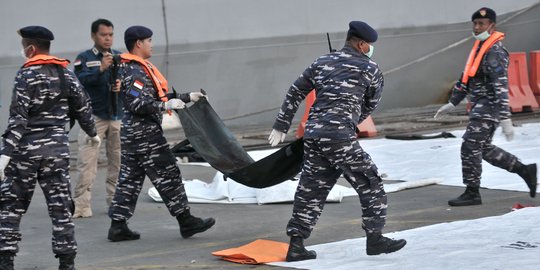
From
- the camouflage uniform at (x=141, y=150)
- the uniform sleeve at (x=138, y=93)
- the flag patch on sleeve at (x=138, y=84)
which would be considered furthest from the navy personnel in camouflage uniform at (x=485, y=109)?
the flag patch on sleeve at (x=138, y=84)

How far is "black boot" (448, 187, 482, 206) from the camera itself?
32.6ft

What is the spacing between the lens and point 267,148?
14.6 metres

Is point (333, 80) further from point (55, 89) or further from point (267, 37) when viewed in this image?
point (267, 37)

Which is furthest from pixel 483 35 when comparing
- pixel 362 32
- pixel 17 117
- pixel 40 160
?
pixel 17 117

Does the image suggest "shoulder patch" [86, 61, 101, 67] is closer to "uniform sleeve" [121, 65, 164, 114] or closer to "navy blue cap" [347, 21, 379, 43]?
"uniform sleeve" [121, 65, 164, 114]

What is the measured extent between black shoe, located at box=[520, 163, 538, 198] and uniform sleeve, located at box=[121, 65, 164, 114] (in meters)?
3.77

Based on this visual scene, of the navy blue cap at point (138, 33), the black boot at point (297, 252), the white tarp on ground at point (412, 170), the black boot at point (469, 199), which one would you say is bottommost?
the white tarp on ground at point (412, 170)

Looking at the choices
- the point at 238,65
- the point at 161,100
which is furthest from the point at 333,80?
the point at 238,65

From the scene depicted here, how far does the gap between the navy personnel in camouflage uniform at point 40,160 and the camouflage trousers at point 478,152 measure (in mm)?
4157

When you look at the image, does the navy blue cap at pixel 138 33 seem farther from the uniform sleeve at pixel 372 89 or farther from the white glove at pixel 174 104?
the uniform sleeve at pixel 372 89

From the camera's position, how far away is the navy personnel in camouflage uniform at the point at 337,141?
24.7 ft

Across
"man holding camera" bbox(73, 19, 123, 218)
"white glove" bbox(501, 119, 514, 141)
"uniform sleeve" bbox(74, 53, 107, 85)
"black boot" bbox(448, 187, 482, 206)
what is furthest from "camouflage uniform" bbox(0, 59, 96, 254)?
"white glove" bbox(501, 119, 514, 141)

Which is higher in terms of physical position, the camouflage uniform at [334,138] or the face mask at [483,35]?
the face mask at [483,35]

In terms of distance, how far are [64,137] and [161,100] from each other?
4.58 ft
